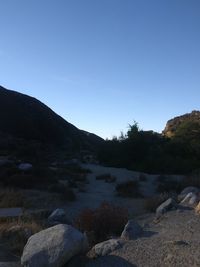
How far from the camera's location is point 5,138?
75062 mm

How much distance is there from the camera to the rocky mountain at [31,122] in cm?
8512

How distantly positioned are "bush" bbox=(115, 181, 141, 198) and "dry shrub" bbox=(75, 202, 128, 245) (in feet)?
43.8

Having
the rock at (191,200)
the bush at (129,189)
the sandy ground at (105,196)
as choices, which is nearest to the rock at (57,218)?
the sandy ground at (105,196)

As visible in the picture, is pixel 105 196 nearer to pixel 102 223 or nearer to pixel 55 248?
pixel 102 223

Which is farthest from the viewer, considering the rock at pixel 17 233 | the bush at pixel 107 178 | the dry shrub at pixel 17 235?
the bush at pixel 107 178

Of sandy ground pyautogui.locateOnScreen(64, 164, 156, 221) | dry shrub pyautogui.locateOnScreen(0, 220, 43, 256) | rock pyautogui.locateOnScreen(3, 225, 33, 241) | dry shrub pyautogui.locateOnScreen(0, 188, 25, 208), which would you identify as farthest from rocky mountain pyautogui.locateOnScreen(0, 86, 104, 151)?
rock pyautogui.locateOnScreen(3, 225, 33, 241)

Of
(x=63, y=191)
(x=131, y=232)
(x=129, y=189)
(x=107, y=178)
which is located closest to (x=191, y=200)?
(x=131, y=232)

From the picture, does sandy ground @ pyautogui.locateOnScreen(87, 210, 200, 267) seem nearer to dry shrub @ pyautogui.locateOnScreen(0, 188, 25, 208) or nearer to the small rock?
the small rock

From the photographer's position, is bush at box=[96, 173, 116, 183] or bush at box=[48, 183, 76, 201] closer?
bush at box=[48, 183, 76, 201]

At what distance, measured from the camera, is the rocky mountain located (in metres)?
85.1

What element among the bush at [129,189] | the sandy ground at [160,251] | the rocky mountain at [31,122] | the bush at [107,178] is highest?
the rocky mountain at [31,122]

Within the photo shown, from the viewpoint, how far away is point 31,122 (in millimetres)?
88375

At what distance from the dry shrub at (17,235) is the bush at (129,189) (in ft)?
46.6

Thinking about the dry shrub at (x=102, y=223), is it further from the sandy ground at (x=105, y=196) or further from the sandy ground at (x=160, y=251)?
the sandy ground at (x=105, y=196)
